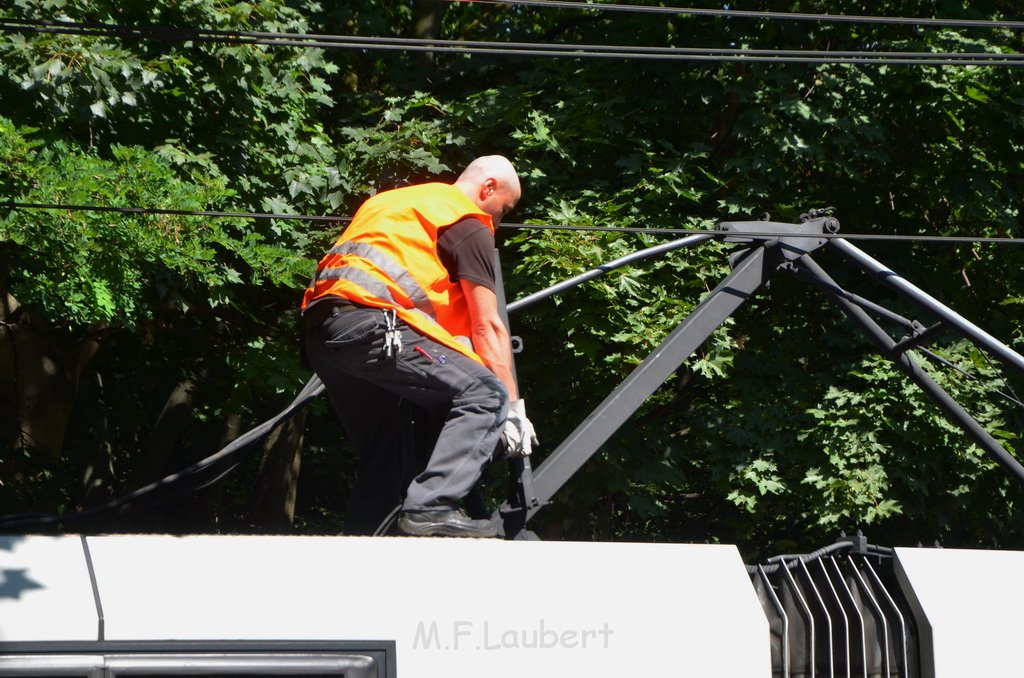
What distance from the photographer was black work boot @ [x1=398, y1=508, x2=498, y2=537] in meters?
3.96

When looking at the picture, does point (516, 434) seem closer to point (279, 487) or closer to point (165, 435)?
point (279, 487)

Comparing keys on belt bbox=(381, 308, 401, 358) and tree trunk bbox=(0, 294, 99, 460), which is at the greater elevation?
tree trunk bbox=(0, 294, 99, 460)

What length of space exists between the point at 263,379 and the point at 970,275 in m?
5.84

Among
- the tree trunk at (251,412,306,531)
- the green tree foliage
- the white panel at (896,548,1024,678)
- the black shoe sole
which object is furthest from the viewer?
the tree trunk at (251,412,306,531)

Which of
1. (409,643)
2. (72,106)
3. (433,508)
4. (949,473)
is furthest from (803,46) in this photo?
(409,643)

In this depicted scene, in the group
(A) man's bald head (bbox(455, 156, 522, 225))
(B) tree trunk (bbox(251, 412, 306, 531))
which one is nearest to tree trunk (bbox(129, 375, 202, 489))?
(B) tree trunk (bbox(251, 412, 306, 531))

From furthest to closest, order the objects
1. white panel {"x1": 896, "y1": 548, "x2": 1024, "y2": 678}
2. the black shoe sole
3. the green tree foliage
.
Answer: the green tree foliage < the black shoe sole < white panel {"x1": 896, "y1": 548, "x2": 1024, "y2": 678}

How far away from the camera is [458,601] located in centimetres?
329

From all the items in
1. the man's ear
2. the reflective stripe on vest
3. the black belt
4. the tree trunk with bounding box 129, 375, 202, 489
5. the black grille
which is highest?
the tree trunk with bounding box 129, 375, 202, 489

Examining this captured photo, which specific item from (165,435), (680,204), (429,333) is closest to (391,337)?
(429,333)

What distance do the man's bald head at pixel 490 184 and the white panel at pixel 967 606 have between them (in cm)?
196

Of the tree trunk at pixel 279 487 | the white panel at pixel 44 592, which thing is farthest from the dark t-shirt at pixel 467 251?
the tree trunk at pixel 279 487

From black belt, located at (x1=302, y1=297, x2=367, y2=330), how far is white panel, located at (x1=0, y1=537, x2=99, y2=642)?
1319 millimetres

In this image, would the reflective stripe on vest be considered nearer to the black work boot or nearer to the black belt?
the black belt
